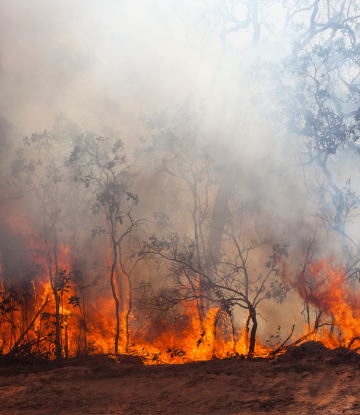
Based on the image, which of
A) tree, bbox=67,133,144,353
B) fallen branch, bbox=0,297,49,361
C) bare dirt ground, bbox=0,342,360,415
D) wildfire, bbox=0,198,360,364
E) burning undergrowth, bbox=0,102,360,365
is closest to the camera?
bare dirt ground, bbox=0,342,360,415

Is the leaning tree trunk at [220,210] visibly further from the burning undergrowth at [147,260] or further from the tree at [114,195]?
the tree at [114,195]

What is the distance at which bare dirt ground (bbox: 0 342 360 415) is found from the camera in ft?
13.1

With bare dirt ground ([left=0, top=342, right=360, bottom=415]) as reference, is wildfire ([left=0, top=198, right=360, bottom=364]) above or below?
above

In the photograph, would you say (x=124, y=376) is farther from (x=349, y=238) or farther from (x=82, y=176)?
(x=349, y=238)

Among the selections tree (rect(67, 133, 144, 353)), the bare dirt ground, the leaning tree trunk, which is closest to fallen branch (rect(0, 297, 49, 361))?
the bare dirt ground

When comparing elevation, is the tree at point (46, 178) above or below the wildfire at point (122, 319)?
above

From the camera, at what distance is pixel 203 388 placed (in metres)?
4.85

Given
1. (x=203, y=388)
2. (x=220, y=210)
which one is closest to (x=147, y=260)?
(x=220, y=210)

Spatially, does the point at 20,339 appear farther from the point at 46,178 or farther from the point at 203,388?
the point at 203,388

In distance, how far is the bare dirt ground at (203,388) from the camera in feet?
13.1

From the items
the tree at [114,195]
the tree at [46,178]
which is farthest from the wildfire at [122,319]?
the tree at [46,178]

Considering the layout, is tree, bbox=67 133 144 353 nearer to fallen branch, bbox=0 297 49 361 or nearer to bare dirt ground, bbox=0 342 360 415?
fallen branch, bbox=0 297 49 361

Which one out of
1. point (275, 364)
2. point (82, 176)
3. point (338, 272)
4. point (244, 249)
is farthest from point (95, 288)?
point (338, 272)

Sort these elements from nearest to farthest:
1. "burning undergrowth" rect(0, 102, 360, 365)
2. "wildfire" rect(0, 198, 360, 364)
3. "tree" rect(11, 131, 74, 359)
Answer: "wildfire" rect(0, 198, 360, 364), "burning undergrowth" rect(0, 102, 360, 365), "tree" rect(11, 131, 74, 359)
